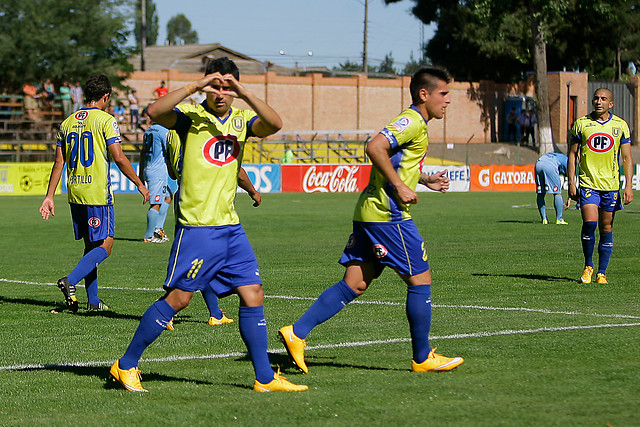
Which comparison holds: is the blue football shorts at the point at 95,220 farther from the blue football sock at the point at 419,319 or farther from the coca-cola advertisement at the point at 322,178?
the coca-cola advertisement at the point at 322,178

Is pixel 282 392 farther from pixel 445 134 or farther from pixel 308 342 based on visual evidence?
pixel 445 134

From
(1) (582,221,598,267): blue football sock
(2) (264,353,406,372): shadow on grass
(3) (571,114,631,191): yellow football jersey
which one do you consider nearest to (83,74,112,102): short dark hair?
(2) (264,353,406,372): shadow on grass

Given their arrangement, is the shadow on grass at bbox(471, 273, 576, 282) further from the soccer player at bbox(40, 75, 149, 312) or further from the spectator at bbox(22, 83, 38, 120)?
the spectator at bbox(22, 83, 38, 120)

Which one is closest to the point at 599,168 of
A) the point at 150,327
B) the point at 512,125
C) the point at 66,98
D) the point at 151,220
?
the point at 150,327

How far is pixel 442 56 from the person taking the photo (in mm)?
67000

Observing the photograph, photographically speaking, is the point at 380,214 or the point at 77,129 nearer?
the point at 380,214

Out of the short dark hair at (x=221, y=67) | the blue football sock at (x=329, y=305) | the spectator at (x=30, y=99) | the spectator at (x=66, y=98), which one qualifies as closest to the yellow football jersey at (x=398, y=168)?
the blue football sock at (x=329, y=305)

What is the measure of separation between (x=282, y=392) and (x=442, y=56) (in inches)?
2494

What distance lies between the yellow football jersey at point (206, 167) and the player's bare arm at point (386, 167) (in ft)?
3.04

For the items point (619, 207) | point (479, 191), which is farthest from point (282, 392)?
point (479, 191)

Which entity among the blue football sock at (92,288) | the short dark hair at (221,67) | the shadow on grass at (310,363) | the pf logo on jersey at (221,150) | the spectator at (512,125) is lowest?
the spectator at (512,125)

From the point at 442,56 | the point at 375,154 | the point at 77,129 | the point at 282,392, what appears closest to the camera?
the point at 282,392

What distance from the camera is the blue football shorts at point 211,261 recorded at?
217 inches

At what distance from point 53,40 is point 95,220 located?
33.4 meters
